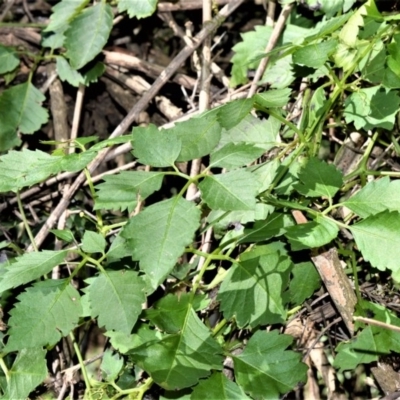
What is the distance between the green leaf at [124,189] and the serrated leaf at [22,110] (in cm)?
76

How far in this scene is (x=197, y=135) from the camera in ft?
4.43

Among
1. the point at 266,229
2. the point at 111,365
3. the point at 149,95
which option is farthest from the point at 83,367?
the point at 149,95

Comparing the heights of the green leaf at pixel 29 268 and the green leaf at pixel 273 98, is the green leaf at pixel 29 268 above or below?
below

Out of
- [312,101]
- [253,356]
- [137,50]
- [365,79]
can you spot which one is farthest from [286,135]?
[137,50]

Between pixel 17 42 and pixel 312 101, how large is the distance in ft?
3.67

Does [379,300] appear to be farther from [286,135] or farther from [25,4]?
[25,4]

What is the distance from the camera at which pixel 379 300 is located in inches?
55.8

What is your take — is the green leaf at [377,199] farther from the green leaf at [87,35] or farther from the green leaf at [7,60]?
the green leaf at [7,60]

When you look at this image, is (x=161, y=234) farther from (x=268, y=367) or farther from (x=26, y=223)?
(x=26, y=223)

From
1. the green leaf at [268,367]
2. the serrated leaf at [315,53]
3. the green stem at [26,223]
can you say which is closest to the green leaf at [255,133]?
the serrated leaf at [315,53]

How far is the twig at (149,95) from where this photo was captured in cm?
176

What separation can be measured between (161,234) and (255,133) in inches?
18.5

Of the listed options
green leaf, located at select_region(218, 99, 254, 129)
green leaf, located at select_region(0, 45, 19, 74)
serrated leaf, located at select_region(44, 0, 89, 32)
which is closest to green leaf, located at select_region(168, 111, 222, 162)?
green leaf, located at select_region(218, 99, 254, 129)

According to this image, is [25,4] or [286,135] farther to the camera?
[25,4]
